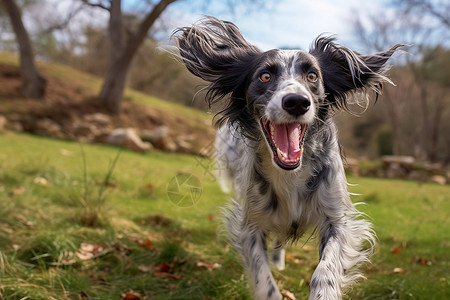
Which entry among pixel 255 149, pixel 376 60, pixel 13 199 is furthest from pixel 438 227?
pixel 13 199

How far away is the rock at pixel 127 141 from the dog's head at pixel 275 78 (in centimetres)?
1035

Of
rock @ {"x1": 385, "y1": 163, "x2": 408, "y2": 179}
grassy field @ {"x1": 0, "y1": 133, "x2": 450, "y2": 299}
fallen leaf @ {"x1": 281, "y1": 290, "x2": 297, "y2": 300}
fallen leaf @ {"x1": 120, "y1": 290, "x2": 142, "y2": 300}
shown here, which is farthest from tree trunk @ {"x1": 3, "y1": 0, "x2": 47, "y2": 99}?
fallen leaf @ {"x1": 281, "y1": 290, "x2": 297, "y2": 300}

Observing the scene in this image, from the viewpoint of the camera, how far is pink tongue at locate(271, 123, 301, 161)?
2945mm

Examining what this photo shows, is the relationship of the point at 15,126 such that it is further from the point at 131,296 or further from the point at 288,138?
the point at 288,138

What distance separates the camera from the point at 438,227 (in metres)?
6.30

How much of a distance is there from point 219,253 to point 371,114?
110ft

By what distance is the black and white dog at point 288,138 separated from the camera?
295 cm

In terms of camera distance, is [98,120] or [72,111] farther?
[72,111]

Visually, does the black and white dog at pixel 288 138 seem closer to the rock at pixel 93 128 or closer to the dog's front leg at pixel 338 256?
the dog's front leg at pixel 338 256

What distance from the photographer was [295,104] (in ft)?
9.07

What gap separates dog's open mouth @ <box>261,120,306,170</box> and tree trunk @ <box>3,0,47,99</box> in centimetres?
1468

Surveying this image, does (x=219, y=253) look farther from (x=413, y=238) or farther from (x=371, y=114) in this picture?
(x=371, y=114)

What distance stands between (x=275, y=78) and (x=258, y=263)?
4.23 feet

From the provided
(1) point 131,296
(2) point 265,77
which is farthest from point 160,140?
(2) point 265,77
